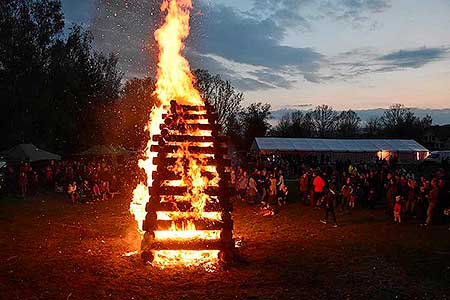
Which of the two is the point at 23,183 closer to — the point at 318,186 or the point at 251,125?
the point at 318,186

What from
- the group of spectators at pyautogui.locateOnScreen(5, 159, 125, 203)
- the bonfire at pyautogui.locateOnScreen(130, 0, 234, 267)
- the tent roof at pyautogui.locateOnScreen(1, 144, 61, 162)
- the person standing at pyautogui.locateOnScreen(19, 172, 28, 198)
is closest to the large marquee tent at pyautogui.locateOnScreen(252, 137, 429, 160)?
the group of spectators at pyautogui.locateOnScreen(5, 159, 125, 203)

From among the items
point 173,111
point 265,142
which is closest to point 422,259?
point 173,111

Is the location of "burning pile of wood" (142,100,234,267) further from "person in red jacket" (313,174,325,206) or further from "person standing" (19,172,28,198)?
"person standing" (19,172,28,198)

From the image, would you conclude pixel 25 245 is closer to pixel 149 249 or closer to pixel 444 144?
pixel 149 249

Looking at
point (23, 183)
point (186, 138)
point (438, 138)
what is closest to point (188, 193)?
point (186, 138)

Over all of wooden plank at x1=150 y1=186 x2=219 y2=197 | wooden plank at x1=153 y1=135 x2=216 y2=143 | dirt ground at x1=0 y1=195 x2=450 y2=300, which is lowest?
dirt ground at x1=0 y1=195 x2=450 y2=300

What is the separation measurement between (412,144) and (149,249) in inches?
1892

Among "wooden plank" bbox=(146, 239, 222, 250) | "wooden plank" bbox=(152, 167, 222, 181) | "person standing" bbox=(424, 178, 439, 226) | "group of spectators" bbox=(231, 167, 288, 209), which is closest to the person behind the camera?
"wooden plank" bbox=(146, 239, 222, 250)

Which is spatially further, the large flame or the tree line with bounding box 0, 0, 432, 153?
the tree line with bounding box 0, 0, 432, 153

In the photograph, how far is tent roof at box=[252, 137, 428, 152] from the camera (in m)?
48.5

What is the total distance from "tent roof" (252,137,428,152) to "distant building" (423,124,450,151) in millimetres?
42412

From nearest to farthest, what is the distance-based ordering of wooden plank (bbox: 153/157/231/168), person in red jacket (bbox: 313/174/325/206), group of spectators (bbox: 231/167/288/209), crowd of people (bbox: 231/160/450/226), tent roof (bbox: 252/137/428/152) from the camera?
wooden plank (bbox: 153/157/231/168)
crowd of people (bbox: 231/160/450/226)
person in red jacket (bbox: 313/174/325/206)
group of spectators (bbox: 231/167/288/209)
tent roof (bbox: 252/137/428/152)

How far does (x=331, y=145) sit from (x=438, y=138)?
57.2m

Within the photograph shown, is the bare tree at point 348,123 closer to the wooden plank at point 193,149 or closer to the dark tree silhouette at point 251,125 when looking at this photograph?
the dark tree silhouette at point 251,125
